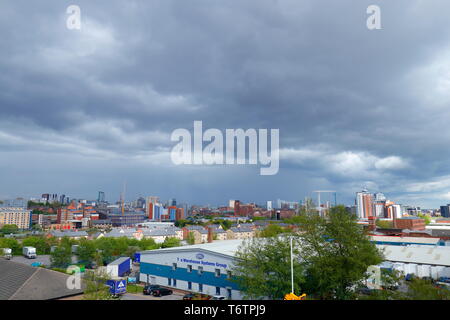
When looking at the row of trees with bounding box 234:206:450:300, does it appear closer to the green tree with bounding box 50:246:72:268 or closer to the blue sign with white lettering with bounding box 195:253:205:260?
the blue sign with white lettering with bounding box 195:253:205:260

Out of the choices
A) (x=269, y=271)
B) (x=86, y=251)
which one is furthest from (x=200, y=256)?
(x=86, y=251)

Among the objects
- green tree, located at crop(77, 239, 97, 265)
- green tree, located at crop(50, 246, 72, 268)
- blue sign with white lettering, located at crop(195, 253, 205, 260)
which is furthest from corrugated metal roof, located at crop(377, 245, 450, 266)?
green tree, located at crop(50, 246, 72, 268)

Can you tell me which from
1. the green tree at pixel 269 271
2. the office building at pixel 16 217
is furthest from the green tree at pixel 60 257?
the office building at pixel 16 217

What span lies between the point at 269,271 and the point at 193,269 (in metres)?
7.38

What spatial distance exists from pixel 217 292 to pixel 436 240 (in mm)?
36531

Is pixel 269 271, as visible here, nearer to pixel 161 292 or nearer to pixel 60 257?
pixel 161 292

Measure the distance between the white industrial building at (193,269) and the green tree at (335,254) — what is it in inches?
187

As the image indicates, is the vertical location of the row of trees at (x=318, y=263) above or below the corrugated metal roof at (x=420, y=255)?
above

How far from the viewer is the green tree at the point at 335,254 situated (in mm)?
14594

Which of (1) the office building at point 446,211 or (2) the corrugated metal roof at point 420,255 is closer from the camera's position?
(2) the corrugated metal roof at point 420,255

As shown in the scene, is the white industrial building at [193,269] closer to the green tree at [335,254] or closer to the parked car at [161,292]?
the parked car at [161,292]

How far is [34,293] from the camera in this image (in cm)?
1181

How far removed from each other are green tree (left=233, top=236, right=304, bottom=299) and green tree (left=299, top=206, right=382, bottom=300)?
820 mm
